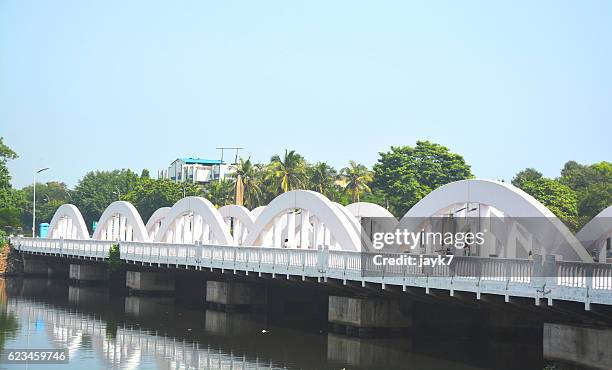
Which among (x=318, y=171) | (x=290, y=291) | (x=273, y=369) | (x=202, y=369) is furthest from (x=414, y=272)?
(x=318, y=171)

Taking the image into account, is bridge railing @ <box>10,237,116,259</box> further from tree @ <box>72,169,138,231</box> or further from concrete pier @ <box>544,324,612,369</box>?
tree @ <box>72,169,138,231</box>

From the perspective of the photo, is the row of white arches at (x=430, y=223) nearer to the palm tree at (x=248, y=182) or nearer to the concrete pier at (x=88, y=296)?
the concrete pier at (x=88, y=296)

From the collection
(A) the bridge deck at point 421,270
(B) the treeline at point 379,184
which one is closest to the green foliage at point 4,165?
(B) the treeline at point 379,184

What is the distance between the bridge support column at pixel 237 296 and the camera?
46.5m

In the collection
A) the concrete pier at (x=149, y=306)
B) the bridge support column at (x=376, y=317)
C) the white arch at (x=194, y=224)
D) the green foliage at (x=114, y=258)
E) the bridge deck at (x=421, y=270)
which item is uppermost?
the white arch at (x=194, y=224)

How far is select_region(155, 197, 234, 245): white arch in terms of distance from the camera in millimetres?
49656

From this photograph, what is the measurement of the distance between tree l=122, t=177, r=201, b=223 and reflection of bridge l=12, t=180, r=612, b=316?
157ft

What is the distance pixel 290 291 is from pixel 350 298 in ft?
35.4

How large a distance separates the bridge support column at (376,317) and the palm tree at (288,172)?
5292cm

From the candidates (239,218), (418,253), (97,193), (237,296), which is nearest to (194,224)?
(239,218)

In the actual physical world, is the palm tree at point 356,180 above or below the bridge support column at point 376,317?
above

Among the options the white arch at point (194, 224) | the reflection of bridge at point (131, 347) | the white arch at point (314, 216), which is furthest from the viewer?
the white arch at point (194, 224)

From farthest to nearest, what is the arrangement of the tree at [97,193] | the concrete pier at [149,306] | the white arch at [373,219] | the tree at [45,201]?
the tree at [45,201] < the tree at [97,193] < the concrete pier at [149,306] < the white arch at [373,219]

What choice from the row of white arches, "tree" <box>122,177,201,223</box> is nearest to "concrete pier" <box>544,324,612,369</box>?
the row of white arches
